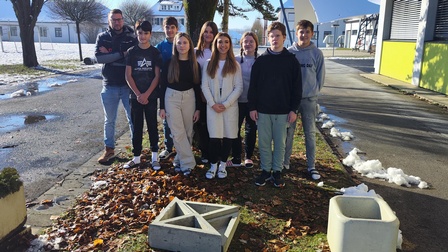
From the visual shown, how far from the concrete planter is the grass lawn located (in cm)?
37

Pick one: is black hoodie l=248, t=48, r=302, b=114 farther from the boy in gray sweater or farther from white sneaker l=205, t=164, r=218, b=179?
white sneaker l=205, t=164, r=218, b=179

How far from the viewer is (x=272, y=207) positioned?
4.23 m

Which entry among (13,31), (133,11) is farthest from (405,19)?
(13,31)

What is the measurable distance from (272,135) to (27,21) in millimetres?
20192

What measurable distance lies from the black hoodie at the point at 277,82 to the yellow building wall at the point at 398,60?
39.7ft

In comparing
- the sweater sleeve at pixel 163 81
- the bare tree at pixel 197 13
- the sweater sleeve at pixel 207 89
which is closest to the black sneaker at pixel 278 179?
the sweater sleeve at pixel 207 89

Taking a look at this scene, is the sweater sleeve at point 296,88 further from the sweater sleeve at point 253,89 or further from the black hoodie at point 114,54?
the black hoodie at point 114,54

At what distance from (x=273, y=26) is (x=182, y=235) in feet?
8.76

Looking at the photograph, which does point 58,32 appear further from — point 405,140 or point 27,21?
point 405,140

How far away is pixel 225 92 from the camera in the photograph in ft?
15.8

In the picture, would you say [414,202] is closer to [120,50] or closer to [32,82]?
[120,50]

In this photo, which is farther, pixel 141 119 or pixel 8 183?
pixel 141 119

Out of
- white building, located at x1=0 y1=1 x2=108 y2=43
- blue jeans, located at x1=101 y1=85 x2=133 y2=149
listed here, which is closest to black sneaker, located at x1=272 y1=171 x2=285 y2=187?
blue jeans, located at x1=101 y1=85 x2=133 y2=149

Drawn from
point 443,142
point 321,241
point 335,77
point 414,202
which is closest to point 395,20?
point 335,77
